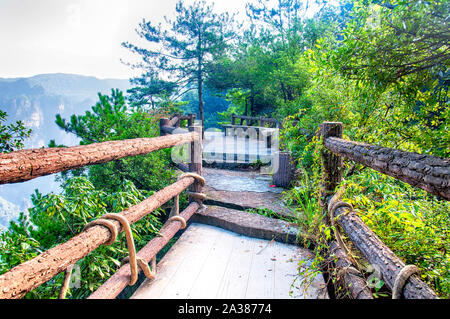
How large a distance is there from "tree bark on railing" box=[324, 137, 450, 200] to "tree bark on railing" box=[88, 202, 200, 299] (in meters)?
1.56

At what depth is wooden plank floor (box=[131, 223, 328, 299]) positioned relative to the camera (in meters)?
1.73

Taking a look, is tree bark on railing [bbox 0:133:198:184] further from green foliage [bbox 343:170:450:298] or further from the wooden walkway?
green foliage [bbox 343:170:450:298]

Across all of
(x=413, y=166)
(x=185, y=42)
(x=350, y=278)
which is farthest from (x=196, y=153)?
(x=185, y=42)

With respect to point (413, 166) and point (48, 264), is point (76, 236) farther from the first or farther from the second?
point (413, 166)

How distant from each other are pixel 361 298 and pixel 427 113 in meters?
1.46

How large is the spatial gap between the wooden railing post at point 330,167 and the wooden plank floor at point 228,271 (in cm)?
58

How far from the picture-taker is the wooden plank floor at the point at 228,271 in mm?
1729

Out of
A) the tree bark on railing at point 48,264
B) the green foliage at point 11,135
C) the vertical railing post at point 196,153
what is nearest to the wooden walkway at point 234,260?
the vertical railing post at point 196,153

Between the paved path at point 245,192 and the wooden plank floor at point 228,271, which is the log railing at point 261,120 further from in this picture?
the wooden plank floor at point 228,271

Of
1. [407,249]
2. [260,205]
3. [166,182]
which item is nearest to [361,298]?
[407,249]

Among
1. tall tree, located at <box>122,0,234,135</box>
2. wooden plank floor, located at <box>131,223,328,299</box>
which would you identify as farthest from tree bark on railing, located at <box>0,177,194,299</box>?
tall tree, located at <box>122,0,234,135</box>

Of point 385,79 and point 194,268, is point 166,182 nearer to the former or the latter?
point 194,268

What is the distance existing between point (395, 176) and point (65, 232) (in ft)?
8.83

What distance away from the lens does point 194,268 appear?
204cm
